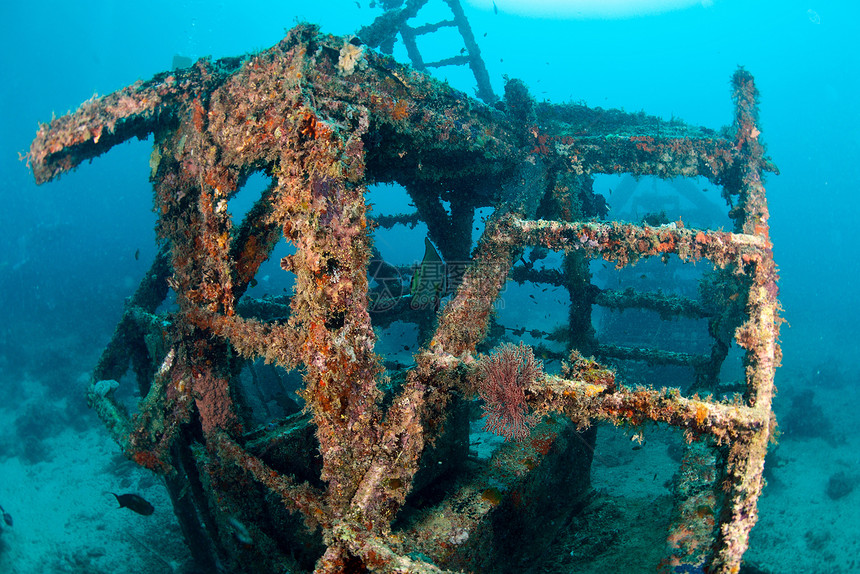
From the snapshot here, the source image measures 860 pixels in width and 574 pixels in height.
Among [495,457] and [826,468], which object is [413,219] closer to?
[495,457]

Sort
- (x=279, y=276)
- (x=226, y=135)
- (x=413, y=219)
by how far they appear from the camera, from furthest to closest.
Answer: (x=279, y=276) → (x=413, y=219) → (x=226, y=135)

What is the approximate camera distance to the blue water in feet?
62.5

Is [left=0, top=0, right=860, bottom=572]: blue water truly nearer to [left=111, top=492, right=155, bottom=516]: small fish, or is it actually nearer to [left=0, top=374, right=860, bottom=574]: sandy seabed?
[left=0, top=374, right=860, bottom=574]: sandy seabed

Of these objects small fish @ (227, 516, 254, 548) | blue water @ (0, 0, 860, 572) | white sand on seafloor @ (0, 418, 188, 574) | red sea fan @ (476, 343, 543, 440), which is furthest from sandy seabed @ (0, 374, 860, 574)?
small fish @ (227, 516, 254, 548)

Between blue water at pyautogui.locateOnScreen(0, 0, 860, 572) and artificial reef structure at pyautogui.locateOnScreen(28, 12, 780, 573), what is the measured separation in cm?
99

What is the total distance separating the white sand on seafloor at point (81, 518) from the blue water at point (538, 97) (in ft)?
3.50

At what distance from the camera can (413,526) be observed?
2.87 metres

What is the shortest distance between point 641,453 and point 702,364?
14.0 feet

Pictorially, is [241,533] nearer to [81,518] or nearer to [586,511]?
[586,511]

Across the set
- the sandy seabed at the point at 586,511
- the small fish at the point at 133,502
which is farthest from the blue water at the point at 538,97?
the small fish at the point at 133,502

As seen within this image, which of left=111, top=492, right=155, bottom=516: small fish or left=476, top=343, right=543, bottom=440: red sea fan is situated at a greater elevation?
left=476, top=343, right=543, bottom=440: red sea fan


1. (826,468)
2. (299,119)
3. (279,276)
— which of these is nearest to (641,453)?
(826,468)

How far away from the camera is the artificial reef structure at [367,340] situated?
2.41 m

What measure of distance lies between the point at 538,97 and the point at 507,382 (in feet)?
266
